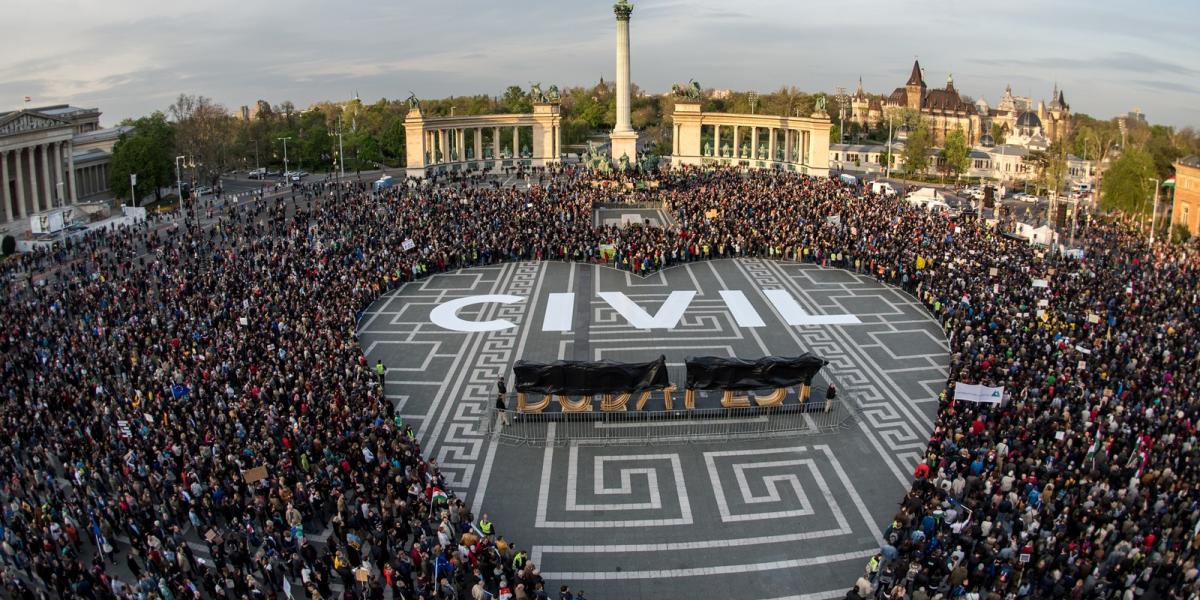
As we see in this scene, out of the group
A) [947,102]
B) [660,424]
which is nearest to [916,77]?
[947,102]

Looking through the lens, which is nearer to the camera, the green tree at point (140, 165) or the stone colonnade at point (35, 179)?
the stone colonnade at point (35, 179)

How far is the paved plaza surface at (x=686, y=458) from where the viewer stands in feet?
55.5

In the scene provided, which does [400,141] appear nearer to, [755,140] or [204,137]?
[204,137]

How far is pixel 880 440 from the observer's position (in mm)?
22281

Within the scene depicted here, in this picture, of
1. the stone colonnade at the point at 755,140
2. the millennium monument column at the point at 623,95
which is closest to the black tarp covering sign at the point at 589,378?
the millennium monument column at the point at 623,95

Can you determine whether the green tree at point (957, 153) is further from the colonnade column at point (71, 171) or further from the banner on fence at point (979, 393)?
the colonnade column at point (71, 171)

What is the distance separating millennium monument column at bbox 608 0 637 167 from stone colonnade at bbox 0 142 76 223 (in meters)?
47.9

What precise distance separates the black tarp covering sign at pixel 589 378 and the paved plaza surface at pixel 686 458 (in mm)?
1594

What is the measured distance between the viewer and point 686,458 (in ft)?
69.7

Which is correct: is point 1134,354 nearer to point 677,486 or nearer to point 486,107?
point 677,486

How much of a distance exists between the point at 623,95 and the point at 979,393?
2307 inches

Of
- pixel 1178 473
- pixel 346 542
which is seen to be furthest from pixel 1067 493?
pixel 346 542

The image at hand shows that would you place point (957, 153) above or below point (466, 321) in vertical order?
above

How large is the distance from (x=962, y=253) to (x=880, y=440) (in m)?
20.6
